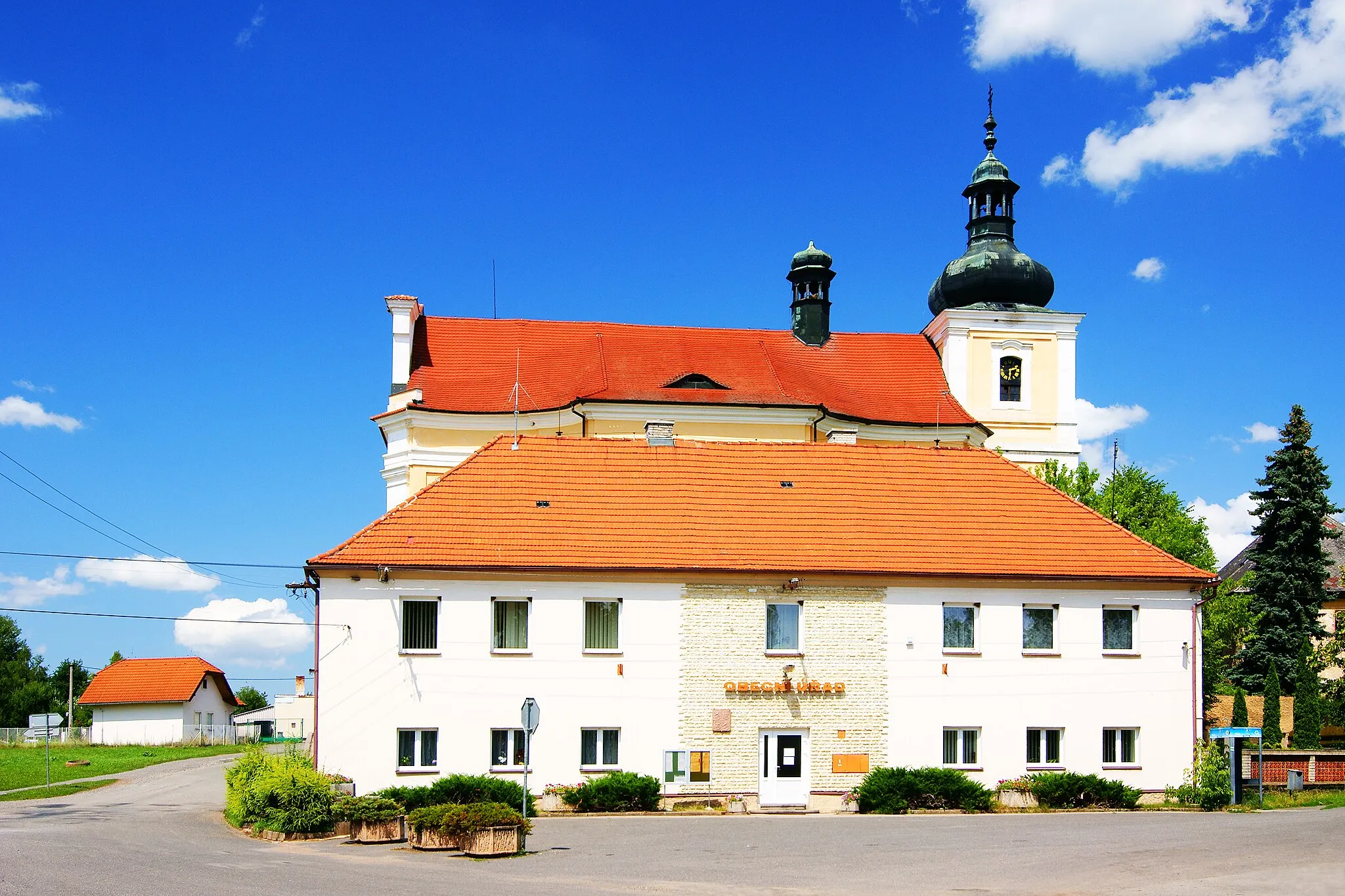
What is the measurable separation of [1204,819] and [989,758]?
4428mm

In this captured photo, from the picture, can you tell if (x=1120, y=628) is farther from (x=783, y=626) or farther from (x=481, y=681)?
(x=481, y=681)

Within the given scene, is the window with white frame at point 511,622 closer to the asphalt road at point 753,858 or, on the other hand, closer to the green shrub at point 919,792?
the asphalt road at point 753,858

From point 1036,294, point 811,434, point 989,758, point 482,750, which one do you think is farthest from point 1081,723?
point 1036,294

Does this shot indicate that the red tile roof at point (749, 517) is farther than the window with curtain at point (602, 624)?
Yes

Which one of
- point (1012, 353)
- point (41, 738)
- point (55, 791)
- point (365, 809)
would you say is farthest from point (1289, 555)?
point (41, 738)

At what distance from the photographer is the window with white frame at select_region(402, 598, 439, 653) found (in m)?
26.0

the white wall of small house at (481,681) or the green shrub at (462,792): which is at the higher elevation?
the white wall of small house at (481,681)

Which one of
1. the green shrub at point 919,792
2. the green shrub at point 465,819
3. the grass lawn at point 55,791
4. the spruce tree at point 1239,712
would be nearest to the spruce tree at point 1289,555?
the spruce tree at point 1239,712

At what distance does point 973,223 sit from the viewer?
168ft

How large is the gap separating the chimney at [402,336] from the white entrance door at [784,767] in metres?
22.9

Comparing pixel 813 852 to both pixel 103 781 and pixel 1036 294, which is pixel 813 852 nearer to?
pixel 103 781

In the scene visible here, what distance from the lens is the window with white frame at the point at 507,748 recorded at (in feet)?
84.3

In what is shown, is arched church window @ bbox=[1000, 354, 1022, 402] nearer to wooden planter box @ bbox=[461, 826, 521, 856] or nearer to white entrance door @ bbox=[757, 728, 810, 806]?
white entrance door @ bbox=[757, 728, 810, 806]

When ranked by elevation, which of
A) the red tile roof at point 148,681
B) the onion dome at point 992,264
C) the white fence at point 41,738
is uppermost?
the onion dome at point 992,264
